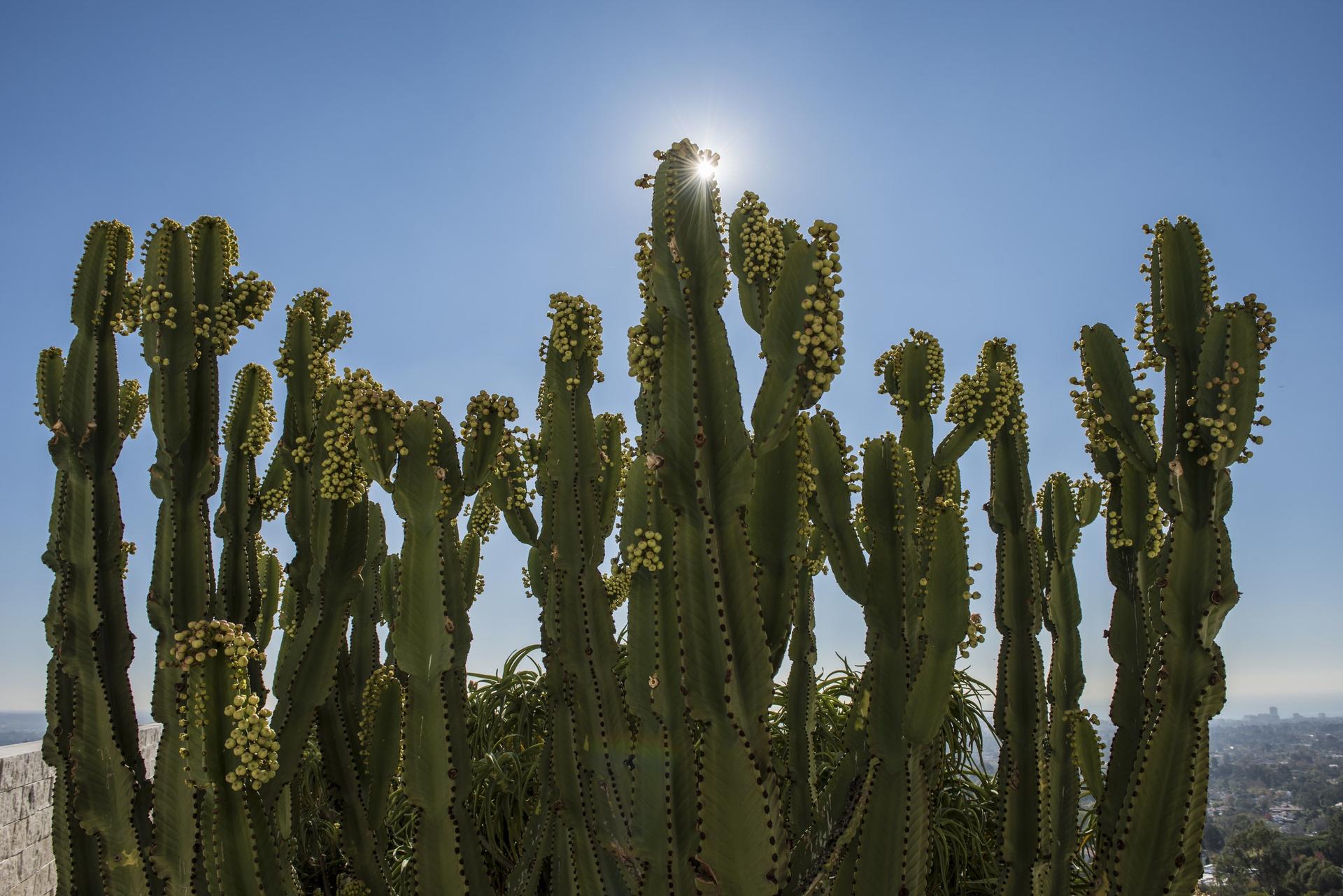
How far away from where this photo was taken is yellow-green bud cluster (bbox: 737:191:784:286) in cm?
337

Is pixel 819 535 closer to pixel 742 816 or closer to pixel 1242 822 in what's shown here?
pixel 742 816

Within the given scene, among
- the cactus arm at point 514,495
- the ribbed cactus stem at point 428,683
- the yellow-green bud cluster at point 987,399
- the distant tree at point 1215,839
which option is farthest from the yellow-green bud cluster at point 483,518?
the distant tree at point 1215,839

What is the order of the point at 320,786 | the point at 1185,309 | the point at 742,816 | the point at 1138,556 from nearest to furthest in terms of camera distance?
the point at 742,816 → the point at 1185,309 → the point at 1138,556 → the point at 320,786

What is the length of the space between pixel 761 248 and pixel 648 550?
125cm

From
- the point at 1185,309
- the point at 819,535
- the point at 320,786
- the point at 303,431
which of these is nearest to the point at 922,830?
the point at 819,535

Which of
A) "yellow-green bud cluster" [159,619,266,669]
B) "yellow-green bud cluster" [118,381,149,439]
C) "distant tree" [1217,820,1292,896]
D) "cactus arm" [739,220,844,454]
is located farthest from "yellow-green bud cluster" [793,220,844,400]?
"distant tree" [1217,820,1292,896]

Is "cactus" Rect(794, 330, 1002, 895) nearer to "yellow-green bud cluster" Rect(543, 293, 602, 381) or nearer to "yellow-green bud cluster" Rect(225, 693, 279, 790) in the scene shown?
"yellow-green bud cluster" Rect(543, 293, 602, 381)

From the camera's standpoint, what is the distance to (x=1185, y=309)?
11.1ft

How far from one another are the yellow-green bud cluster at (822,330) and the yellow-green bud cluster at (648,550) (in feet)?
2.78

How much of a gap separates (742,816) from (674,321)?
59.4 inches

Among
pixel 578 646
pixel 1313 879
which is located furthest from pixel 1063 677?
pixel 1313 879

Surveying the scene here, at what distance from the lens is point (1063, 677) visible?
425 cm

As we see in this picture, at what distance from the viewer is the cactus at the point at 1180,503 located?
9.67ft

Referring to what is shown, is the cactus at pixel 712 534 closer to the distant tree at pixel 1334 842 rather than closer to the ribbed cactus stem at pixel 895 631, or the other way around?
the ribbed cactus stem at pixel 895 631
